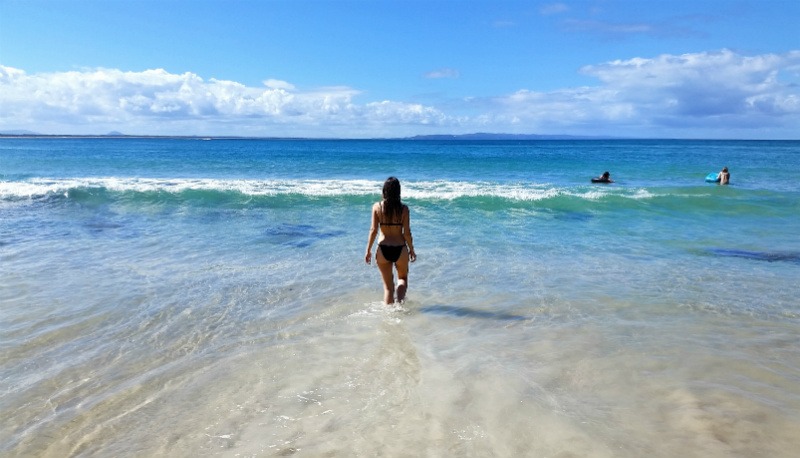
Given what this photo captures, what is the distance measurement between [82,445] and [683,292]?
24.9ft

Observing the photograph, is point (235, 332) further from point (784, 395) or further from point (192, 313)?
point (784, 395)

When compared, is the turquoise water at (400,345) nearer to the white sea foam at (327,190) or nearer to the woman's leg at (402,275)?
the woman's leg at (402,275)

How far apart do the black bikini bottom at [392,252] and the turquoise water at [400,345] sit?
26.5 inches

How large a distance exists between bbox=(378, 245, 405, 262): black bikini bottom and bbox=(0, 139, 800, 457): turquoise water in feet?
2.20

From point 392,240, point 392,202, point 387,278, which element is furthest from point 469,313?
point 392,202

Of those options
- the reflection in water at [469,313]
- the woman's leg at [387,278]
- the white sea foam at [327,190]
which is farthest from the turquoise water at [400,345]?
the white sea foam at [327,190]

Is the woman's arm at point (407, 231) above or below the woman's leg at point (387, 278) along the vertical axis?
above

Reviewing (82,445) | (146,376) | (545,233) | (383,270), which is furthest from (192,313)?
(545,233)

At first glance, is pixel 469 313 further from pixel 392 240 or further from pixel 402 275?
pixel 392 240

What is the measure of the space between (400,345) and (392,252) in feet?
5.34

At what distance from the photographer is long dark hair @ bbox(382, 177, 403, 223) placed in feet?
21.5

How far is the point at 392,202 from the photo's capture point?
6.65 m

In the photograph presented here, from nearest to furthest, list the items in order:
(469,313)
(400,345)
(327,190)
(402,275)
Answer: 1. (400,345)
2. (469,313)
3. (402,275)
4. (327,190)

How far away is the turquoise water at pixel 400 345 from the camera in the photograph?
12.5 ft
